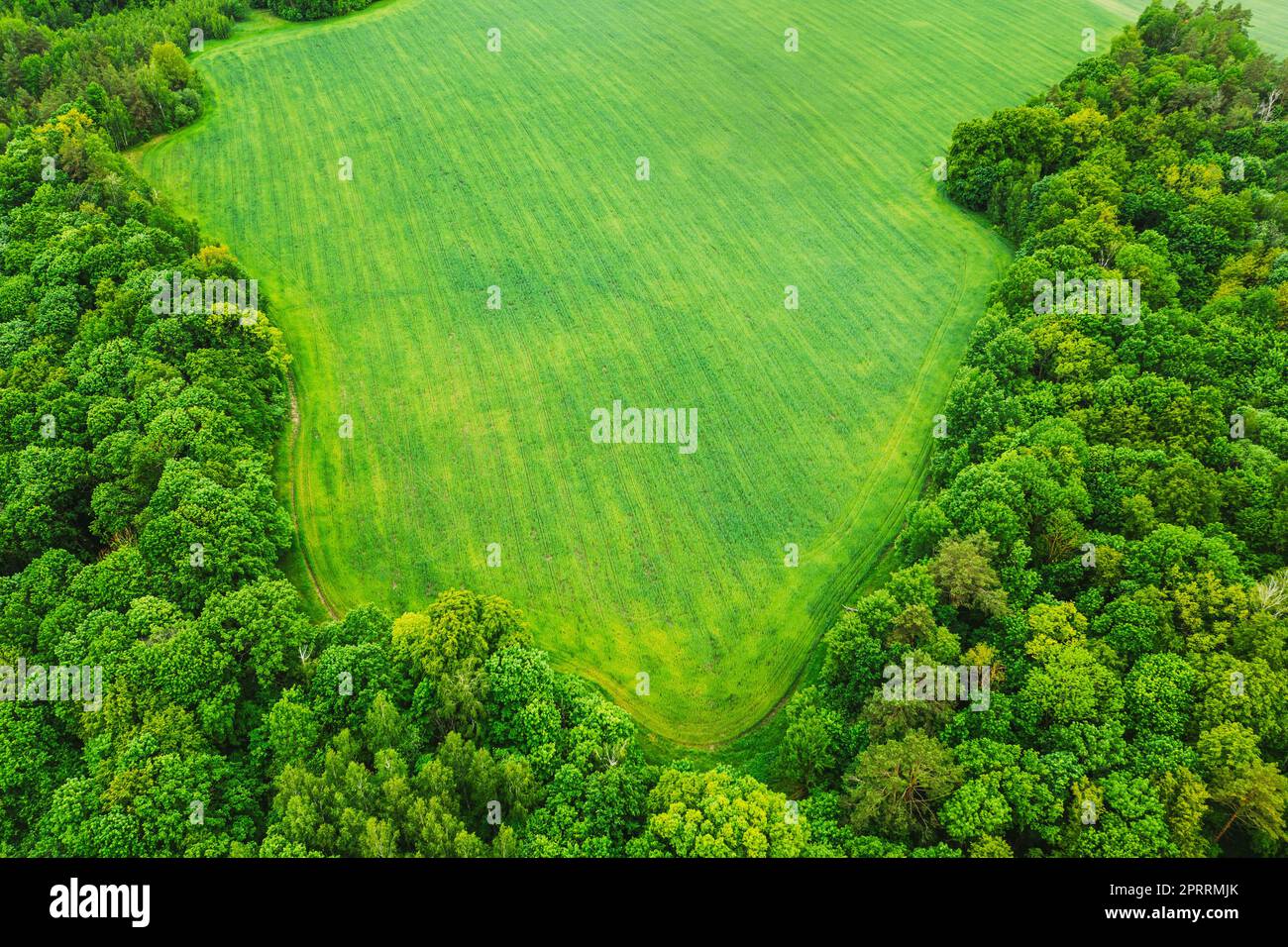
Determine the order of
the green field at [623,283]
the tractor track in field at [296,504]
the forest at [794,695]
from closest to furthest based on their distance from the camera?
the forest at [794,695] → the tractor track in field at [296,504] → the green field at [623,283]

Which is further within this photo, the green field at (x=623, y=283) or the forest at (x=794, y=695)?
the green field at (x=623, y=283)

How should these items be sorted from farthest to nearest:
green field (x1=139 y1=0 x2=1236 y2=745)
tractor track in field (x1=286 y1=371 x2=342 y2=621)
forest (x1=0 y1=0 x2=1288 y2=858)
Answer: green field (x1=139 y1=0 x2=1236 y2=745) → tractor track in field (x1=286 y1=371 x2=342 y2=621) → forest (x1=0 y1=0 x2=1288 y2=858)

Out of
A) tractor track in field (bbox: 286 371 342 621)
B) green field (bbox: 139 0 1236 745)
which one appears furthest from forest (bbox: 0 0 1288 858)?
green field (bbox: 139 0 1236 745)

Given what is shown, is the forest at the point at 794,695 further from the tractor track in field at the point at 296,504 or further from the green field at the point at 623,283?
the green field at the point at 623,283

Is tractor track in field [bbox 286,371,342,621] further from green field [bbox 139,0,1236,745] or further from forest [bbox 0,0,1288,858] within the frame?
forest [bbox 0,0,1288,858]

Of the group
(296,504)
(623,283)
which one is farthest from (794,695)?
(623,283)

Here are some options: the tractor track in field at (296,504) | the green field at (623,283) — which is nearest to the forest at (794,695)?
the tractor track in field at (296,504)

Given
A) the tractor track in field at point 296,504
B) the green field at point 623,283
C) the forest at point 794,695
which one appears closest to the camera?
the forest at point 794,695
